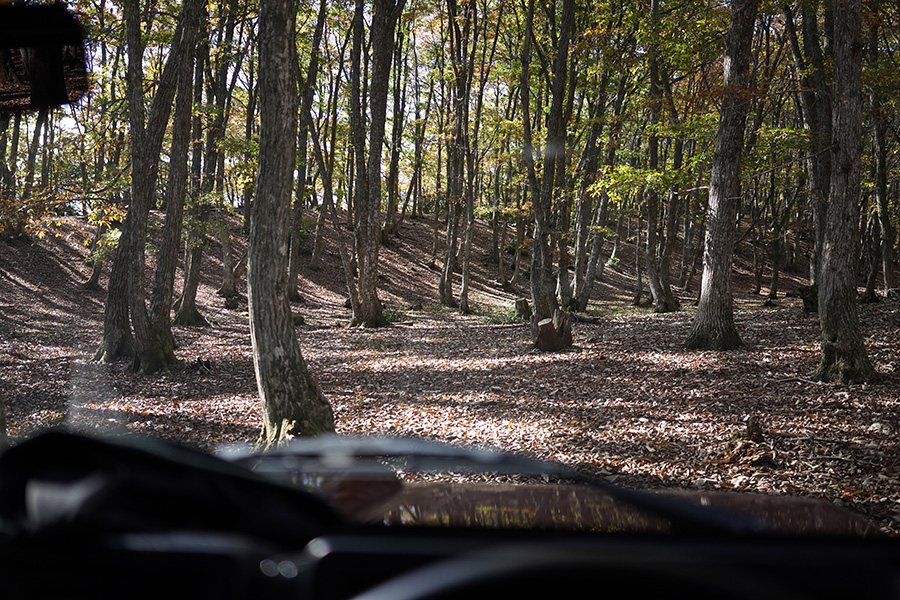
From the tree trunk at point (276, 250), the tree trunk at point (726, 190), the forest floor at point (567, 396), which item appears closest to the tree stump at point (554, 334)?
the forest floor at point (567, 396)

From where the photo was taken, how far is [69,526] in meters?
1.06

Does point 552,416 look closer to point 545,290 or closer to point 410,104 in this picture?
point 545,290

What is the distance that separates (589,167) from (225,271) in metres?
13.5

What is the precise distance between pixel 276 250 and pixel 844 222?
7.32m

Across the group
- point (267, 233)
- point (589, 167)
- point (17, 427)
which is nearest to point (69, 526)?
point (267, 233)

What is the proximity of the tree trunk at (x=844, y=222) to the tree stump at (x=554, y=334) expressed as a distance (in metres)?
5.05

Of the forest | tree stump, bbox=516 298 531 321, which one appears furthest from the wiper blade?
tree stump, bbox=516 298 531 321

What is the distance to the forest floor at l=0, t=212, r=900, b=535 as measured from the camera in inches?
225

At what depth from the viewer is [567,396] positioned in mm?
8672

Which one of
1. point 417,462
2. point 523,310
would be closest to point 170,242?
point 523,310

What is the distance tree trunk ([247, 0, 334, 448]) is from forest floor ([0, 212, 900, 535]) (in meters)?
1.85

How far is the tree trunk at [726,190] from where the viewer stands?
10031 millimetres

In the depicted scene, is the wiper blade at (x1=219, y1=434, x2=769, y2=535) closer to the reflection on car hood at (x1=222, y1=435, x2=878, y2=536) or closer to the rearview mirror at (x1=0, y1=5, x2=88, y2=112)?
the reflection on car hood at (x1=222, y1=435, x2=878, y2=536)

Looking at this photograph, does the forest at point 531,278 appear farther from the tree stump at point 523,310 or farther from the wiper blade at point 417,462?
the wiper blade at point 417,462
